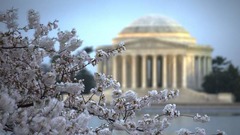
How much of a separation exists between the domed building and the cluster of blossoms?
13487cm

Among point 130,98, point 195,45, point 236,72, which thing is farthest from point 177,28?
point 130,98

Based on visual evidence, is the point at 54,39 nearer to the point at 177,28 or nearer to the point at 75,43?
the point at 75,43

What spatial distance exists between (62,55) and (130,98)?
1603 mm

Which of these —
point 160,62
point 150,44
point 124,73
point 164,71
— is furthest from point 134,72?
point 160,62

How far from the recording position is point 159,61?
16712 cm

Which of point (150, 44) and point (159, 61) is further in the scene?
point (159, 61)

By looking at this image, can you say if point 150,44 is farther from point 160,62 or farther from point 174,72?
point 160,62

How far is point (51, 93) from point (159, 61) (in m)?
150

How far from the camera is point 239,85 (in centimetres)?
15338

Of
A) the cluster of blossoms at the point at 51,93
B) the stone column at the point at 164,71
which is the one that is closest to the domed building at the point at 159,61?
the stone column at the point at 164,71

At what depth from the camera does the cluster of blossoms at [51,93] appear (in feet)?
52.2

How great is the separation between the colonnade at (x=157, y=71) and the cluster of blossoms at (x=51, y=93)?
455 ft

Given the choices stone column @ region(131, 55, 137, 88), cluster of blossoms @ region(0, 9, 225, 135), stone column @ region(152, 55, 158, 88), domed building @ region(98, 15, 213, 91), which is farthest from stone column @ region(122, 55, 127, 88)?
cluster of blossoms @ region(0, 9, 225, 135)

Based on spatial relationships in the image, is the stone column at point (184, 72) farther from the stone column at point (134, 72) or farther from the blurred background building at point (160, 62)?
the stone column at point (134, 72)
